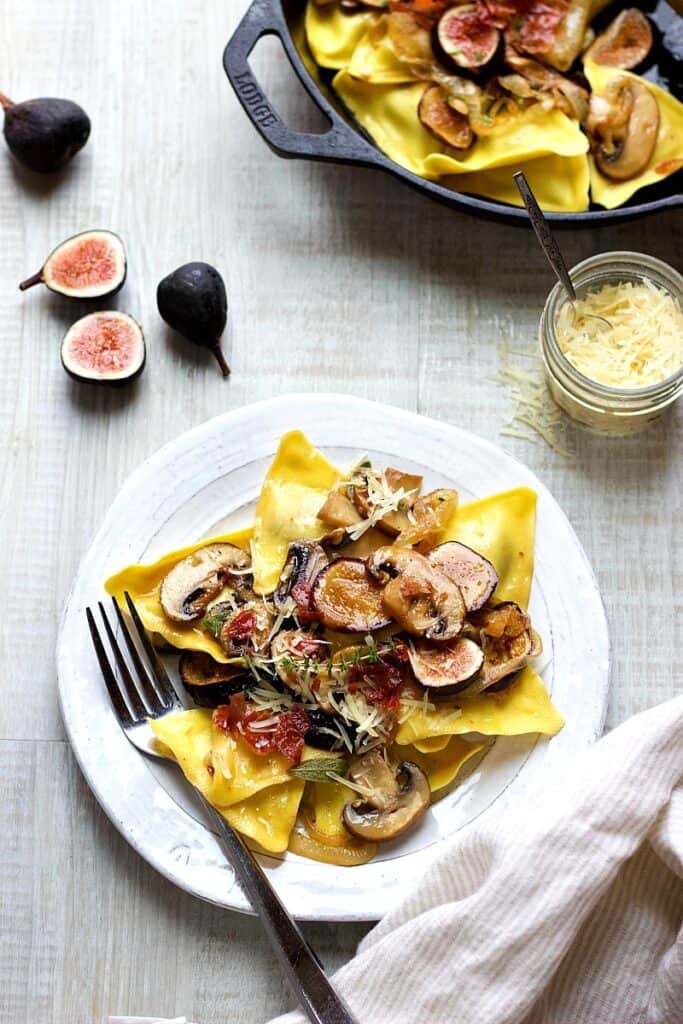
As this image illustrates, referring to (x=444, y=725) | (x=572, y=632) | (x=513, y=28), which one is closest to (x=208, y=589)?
(x=444, y=725)

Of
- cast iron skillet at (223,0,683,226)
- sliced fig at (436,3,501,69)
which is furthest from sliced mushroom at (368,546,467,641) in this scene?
sliced fig at (436,3,501,69)

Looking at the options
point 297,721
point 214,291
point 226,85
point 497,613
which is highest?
point 226,85

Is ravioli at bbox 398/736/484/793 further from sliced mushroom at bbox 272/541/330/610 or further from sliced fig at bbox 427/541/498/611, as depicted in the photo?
sliced mushroom at bbox 272/541/330/610

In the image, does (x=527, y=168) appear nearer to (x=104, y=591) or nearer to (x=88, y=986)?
(x=104, y=591)

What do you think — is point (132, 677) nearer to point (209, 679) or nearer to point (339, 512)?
point (209, 679)

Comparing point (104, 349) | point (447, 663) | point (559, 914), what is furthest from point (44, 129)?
point (559, 914)

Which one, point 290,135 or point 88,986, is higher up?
point 290,135

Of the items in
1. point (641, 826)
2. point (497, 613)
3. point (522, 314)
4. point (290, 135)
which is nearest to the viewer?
point (641, 826)
